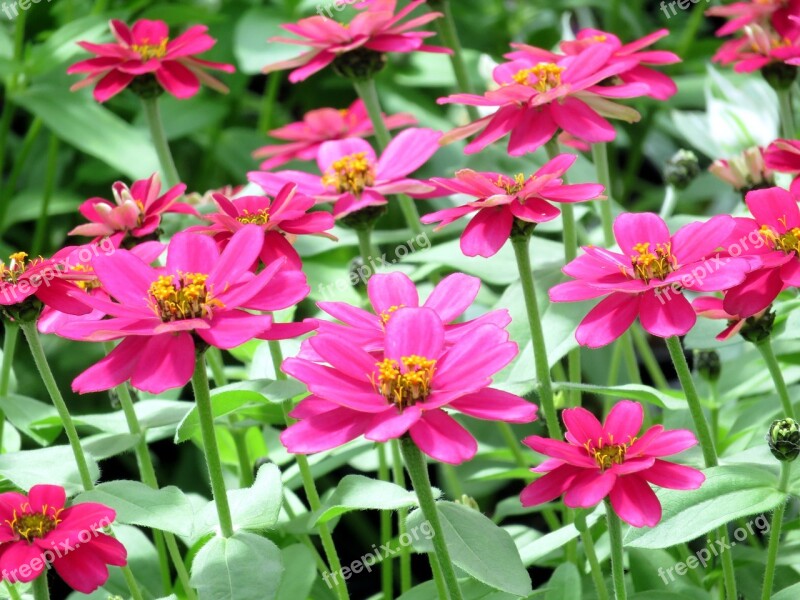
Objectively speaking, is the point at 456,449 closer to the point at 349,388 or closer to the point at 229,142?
the point at 349,388

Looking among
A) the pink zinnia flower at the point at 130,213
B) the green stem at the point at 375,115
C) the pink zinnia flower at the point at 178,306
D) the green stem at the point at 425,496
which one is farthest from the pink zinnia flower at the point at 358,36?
the green stem at the point at 425,496

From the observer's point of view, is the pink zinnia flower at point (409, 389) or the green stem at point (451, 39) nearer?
the pink zinnia flower at point (409, 389)

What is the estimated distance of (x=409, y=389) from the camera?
44 cm

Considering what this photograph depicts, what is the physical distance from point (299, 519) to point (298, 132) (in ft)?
1.05

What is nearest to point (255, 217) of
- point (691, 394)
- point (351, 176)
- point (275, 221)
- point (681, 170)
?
point (275, 221)

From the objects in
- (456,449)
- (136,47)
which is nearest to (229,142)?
(136,47)

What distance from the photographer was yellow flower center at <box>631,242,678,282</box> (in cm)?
50

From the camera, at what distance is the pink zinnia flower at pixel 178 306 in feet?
1.45

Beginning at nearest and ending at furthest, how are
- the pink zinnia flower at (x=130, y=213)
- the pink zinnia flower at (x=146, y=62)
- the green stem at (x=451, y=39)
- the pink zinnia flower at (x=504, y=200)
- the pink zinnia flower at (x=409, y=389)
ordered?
the pink zinnia flower at (x=409, y=389) → the pink zinnia flower at (x=504, y=200) → the pink zinnia flower at (x=130, y=213) → the pink zinnia flower at (x=146, y=62) → the green stem at (x=451, y=39)

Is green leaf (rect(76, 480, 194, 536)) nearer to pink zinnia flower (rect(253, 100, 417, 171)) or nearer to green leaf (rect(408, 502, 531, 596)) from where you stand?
green leaf (rect(408, 502, 531, 596))

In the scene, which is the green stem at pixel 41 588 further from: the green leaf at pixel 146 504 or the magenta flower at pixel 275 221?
the magenta flower at pixel 275 221

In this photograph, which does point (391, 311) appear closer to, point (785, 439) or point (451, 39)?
point (785, 439)

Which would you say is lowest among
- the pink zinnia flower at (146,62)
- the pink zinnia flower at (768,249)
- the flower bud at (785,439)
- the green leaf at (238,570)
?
the flower bud at (785,439)

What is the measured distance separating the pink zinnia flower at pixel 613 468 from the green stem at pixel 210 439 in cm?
13
